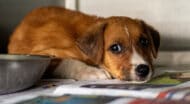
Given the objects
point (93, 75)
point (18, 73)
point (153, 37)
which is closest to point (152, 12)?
point (153, 37)

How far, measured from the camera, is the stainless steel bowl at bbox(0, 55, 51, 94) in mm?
1039

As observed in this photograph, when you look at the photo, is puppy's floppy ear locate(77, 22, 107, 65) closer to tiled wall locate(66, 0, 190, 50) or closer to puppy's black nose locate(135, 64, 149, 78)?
puppy's black nose locate(135, 64, 149, 78)

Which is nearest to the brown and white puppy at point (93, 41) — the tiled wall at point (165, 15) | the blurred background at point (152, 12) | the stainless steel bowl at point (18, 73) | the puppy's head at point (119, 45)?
the puppy's head at point (119, 45)

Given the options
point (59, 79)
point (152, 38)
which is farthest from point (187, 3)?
point (59, 79)

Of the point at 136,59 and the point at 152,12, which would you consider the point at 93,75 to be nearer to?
the point at 136,59

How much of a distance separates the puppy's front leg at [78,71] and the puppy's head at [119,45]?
35 millimetres

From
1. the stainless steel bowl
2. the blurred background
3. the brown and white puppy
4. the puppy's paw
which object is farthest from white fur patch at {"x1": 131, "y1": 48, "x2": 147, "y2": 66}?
the blurred background

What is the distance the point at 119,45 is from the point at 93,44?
0.08 meters

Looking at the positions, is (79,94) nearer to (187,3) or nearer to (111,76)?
(111,76)

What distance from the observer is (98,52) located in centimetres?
133

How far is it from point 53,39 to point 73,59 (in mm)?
144

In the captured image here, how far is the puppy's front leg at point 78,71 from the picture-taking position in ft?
4.22

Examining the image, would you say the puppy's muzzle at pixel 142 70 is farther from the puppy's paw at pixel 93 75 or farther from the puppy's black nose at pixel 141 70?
the puppy's paw at pixel 93 75

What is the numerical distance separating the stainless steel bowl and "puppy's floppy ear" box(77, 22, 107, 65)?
238 mm
